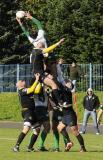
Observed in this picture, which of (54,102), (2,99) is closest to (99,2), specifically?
(2,99)

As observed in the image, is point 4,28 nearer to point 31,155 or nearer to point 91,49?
point 91,49

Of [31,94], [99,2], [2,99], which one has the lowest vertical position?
[2,99]

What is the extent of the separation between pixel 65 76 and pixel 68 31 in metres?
20.4

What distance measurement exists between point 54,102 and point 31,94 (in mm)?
864

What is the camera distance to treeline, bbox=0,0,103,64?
55812mm

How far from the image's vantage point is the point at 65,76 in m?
39.8

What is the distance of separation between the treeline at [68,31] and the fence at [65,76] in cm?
1084

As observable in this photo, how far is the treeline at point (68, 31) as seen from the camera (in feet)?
183

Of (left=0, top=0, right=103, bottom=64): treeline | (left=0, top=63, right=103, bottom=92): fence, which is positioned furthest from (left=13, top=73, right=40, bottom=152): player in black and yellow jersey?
(left=0, top=0, right=103, bottom=64): treeline

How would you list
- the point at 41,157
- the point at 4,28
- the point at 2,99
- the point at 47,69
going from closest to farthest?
the point at 41,157
the point at 47,69
the point at 2,99
the point at 4,28

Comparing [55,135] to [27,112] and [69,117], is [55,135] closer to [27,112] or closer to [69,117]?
[69,117]

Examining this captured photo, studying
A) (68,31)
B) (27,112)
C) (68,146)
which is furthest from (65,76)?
(27,112)

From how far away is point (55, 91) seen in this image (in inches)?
731

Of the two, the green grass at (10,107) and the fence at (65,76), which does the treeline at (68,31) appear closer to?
the green grass at (10,107)
